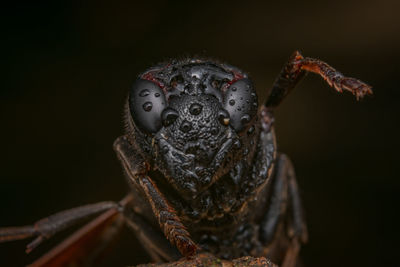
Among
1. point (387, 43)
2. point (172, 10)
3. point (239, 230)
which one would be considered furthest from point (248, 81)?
A: point (172, 10)

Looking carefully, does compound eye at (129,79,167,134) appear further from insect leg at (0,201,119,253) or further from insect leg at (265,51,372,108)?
insect leg at (0,201,119,253)

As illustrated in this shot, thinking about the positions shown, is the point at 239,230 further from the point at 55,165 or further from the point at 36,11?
the point at 36,11

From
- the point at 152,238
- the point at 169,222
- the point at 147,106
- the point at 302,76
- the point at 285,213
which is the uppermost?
the point at 147,106

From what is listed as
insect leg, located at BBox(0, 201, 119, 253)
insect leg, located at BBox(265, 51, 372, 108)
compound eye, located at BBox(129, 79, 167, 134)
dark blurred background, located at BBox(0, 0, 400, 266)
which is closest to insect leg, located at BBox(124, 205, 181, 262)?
insect leg, located at BBox(0, 201, 119, 253)

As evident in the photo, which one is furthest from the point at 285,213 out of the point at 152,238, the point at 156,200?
the point at 156,200

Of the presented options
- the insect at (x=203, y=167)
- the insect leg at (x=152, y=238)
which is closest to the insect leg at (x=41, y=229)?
the insect at (x=203, y=167)

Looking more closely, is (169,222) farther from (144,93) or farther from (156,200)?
(144,93)

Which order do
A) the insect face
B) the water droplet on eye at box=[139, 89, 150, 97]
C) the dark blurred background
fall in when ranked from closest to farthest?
the insect face
the water droplet on eye at box=[139, 89, 150, 97]
the dark blurred background

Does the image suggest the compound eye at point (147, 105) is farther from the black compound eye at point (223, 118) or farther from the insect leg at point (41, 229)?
the insect leg at point (41, 229)
